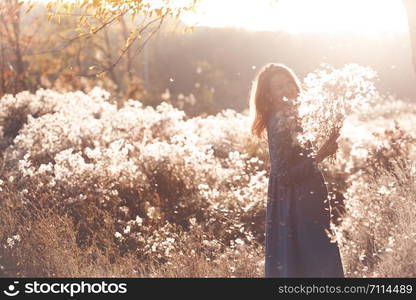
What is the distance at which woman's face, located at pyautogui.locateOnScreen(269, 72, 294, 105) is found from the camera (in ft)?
17.2

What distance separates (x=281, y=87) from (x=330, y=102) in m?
0.46

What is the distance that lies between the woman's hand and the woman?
7cm

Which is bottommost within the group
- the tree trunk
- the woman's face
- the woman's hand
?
the woman's hand

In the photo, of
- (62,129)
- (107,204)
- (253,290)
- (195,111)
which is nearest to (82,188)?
(107,204)

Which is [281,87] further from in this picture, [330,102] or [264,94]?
[330,102]

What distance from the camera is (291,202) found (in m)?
5.14

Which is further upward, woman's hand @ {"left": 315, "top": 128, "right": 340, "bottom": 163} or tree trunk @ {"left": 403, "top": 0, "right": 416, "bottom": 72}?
tree trunk @ {"left": 403, "top": 0, "right": 416, "bottom": 72}

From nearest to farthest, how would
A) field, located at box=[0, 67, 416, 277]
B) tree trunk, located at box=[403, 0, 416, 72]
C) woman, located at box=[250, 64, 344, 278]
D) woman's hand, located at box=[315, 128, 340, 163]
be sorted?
woman's hand, located at box=[315, 128, 340, 163]
woman, located at box=[250, 64, 344, 278]
tree trunk, located at box=[403, 0, 416, 72]
field, located at box=[0, 67, 416, 277]

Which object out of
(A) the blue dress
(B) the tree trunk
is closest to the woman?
(A) the blue dress

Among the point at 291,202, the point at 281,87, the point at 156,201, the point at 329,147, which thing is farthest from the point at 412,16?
the point at 156,201

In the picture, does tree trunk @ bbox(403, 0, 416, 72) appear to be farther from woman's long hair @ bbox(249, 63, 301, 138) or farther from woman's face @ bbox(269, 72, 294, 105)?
woman's face @ bbox(269, 72, 294, 105)

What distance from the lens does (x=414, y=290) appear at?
4.98 meters

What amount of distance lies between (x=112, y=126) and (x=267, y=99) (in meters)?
7.38

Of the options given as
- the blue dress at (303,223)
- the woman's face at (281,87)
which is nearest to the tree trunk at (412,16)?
the woman's face at (281,87)
